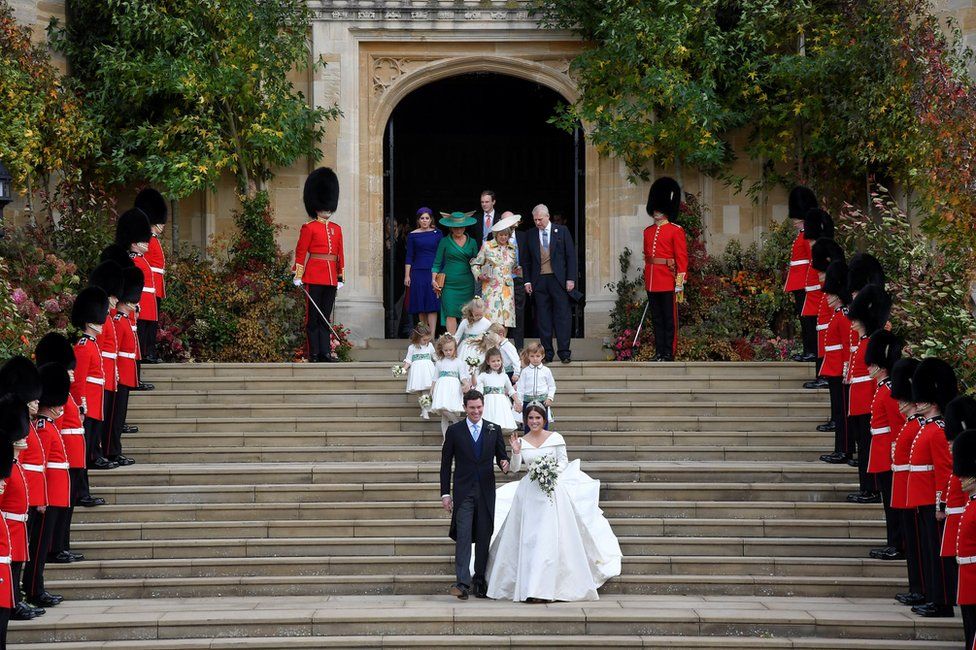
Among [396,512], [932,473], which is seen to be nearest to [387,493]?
[396,512]

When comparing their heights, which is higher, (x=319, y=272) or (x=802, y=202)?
(x=802, y=202)

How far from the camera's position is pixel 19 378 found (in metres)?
9.70

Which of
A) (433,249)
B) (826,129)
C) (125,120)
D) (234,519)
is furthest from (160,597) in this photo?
(826,129)

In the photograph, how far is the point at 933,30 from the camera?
52.7 ft

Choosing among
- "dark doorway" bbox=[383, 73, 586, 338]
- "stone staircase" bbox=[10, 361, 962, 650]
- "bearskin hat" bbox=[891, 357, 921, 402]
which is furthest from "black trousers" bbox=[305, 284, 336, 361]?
"dark doorway" bbox=[383, 73, 586, 338]

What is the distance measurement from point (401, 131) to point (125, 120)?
722 cm

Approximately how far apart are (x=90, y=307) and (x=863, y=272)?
664cm

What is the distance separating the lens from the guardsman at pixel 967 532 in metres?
8.55

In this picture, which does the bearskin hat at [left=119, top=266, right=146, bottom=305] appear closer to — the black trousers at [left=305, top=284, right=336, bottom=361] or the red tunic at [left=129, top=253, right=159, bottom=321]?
the red tunic at [left=129, top=253, right=159, bottom=321]

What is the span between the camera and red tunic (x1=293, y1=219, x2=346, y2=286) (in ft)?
50.4

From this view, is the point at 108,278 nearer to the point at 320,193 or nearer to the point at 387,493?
the point at 387,493

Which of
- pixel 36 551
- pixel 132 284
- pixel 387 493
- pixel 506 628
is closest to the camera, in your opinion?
pixel 506 628

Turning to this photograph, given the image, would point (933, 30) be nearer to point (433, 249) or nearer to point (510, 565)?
point (433, 249)

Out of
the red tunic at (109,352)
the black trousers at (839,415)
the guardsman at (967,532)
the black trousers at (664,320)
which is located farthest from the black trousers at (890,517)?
the red tunic at (109,352)
